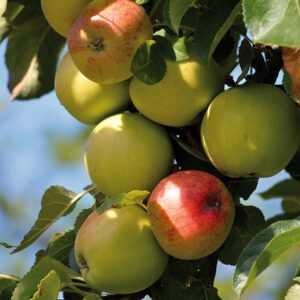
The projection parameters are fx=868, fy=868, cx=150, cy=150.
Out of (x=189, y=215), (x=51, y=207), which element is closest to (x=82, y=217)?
(x=51, y=207)

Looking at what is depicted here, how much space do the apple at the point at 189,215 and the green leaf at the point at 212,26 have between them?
205 mm

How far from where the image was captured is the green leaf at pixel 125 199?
1375 millimetres

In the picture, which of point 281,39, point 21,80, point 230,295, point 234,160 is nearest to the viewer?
point 281,39

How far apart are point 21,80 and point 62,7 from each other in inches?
22.3

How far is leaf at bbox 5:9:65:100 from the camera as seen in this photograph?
205 cm

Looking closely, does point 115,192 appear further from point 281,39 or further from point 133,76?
point 281,39

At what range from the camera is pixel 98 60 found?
1435 millimetres

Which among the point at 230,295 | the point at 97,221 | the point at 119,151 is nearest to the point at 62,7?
the point at 119,151

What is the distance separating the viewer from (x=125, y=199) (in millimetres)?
1416

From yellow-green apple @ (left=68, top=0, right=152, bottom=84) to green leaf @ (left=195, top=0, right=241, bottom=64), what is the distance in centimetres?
12

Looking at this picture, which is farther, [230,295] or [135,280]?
[230,295]

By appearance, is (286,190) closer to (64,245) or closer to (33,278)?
(64,245)


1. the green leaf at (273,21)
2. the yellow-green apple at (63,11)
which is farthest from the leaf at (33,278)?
the green leaf at (273,21)

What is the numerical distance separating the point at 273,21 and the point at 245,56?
1.03 feet
